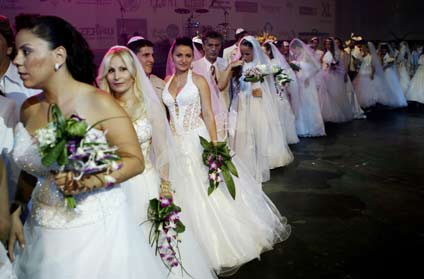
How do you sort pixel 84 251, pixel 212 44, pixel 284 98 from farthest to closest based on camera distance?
pixel 284 98 → pixel 212 44 → pixel 84 251

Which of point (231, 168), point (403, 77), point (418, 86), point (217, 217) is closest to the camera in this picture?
point (217, 217)

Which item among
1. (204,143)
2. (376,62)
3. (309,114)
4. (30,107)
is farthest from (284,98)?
(30,107)

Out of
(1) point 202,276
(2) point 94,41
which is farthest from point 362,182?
(2) point 94,41

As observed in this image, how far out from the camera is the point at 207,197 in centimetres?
365

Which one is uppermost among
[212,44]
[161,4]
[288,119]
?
[161,4]

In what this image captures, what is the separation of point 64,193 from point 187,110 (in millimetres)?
2161

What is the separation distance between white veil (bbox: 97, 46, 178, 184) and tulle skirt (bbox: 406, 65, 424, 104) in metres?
12.2

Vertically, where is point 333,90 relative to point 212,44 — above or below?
below

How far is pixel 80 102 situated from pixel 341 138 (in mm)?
7543

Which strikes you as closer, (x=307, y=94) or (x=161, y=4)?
(x=307, y=94)

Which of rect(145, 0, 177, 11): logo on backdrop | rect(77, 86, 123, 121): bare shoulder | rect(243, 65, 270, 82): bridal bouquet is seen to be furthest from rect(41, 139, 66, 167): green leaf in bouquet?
rect(145, 0, 177, 11): logo on backdrop

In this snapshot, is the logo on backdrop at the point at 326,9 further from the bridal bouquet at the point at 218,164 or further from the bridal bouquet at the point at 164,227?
the bridal bouquet at the point at 164,227

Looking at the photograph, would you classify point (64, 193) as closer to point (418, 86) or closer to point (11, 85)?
point (11, 85)

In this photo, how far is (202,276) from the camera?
297 centimetres
